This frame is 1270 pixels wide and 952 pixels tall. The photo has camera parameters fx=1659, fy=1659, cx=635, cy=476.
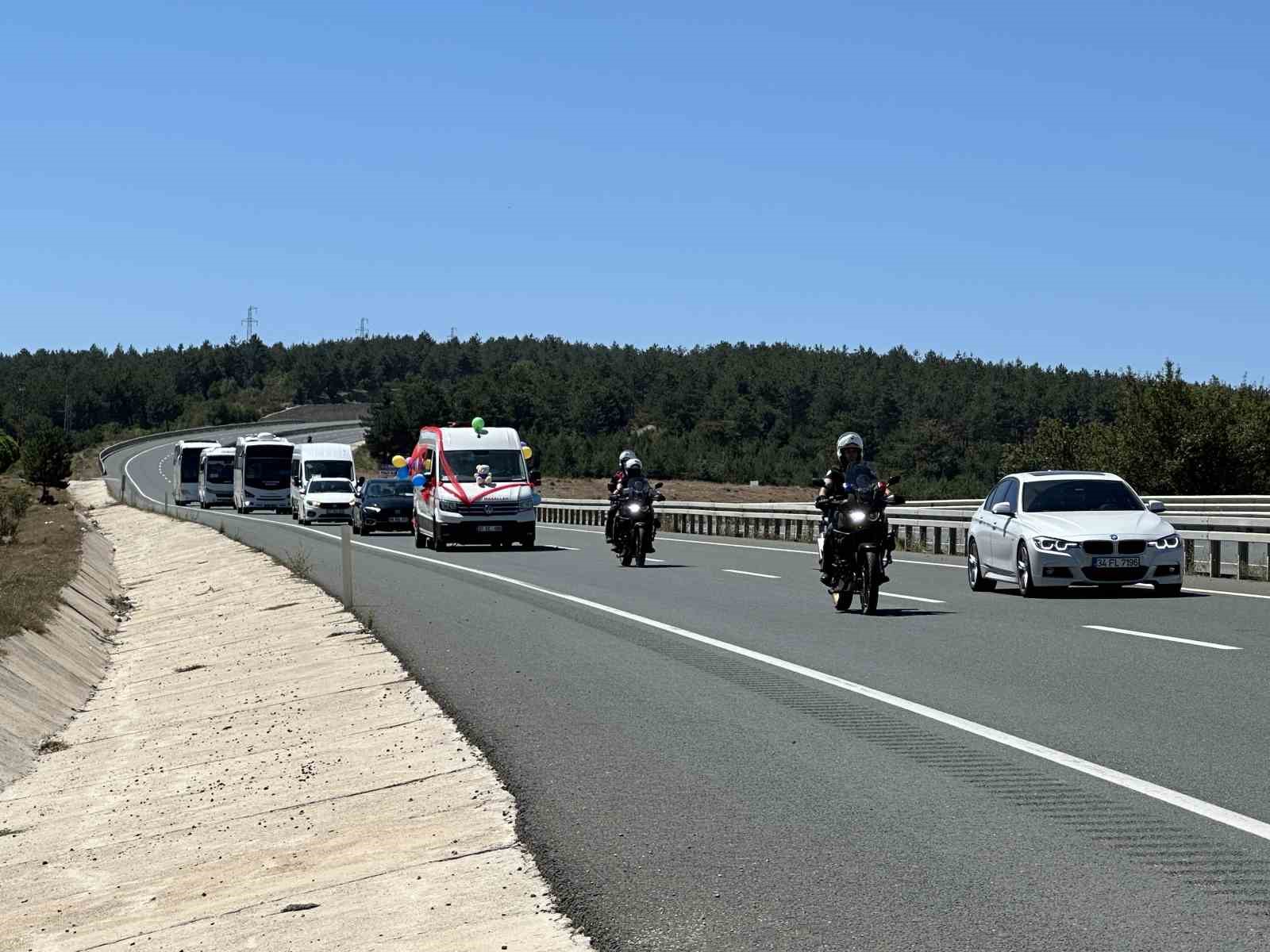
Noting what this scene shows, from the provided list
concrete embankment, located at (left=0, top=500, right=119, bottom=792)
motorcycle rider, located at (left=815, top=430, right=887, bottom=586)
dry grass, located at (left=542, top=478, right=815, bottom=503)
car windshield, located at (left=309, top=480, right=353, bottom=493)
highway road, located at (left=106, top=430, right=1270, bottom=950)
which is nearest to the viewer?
highway road, located at (left=106, top=430, right=1270, bottom=950)

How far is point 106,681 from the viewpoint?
18250 mm

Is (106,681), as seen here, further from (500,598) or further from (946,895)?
(946,895)

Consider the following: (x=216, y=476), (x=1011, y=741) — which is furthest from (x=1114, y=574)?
(x=216, y=476)

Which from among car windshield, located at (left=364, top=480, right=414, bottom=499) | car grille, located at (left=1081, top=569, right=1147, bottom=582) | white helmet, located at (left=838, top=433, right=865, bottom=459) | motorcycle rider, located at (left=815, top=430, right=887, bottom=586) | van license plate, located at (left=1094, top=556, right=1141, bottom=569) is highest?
white helmet, located at (left=838, top=433, right=865, bottom=459)

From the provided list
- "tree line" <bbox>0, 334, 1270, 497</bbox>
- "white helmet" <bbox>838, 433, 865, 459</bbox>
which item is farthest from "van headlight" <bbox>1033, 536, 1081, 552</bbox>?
"tree line" <bbox>0, 334, 1270, 497</bbox>

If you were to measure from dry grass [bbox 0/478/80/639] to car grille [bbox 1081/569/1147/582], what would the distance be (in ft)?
38.5

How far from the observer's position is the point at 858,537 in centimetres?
1691

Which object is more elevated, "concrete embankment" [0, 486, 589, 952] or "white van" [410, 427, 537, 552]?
"white van" [410, 427, 537, 552]

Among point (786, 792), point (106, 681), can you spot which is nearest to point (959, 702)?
point (786, 792)

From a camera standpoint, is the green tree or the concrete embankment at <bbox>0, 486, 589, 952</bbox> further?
the green tree

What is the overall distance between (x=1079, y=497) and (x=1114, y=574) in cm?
181

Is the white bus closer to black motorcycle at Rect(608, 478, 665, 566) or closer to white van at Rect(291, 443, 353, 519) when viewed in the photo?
white van at Rect(291, 443, 353, 519)

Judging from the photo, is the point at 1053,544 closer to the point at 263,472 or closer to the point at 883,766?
the point at 883,766

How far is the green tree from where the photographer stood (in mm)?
77750
